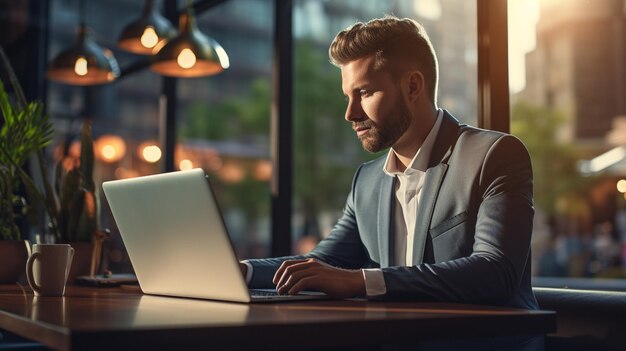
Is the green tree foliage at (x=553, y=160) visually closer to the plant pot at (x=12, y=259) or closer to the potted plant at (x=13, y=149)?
the potted plant at (x=13, y=149)

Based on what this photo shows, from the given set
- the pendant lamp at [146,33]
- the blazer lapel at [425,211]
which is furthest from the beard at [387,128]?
the pendant lamp at [146,33]

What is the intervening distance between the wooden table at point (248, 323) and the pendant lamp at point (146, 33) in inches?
114

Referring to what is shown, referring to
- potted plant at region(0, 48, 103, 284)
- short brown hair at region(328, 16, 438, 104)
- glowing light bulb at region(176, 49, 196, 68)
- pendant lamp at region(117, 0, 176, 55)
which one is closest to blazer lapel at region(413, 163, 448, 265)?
short brown hair at region(328, 16, 438, 104)

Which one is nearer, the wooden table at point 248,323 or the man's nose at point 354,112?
the wooden table at point 248,323

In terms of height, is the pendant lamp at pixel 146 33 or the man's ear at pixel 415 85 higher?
the pendant lamp at pixel 146 33

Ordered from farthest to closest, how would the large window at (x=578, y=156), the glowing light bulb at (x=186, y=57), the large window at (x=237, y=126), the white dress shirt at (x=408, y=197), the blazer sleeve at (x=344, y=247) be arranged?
the large window at (x=237, y=126), the large window at (x=578, y=156), the glowing light bulb at (x=186, y=57), the blazer sleeve at (x=344, y=247), the white dress shirt at (x=408, y=197)

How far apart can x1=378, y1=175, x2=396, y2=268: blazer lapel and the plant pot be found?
1126 mm

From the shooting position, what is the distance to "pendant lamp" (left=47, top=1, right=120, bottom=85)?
14.7ft

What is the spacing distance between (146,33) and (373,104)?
8.04 feet

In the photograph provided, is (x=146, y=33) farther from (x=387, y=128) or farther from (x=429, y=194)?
(x=429, y=194)

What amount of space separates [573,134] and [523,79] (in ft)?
30.2

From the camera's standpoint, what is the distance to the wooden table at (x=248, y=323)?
1.12 meters

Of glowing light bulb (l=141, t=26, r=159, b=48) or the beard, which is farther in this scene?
glowing light bulb (l=141, t=26, r=159, b=48)

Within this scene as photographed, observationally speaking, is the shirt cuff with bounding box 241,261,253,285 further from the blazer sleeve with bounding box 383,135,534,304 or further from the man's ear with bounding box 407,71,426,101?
the man's ear with bounding box 407,71,426,101
